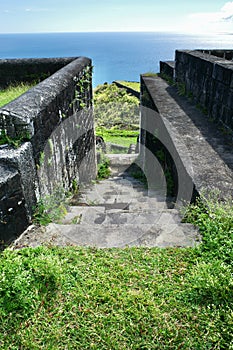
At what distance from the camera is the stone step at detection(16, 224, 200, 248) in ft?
9.75

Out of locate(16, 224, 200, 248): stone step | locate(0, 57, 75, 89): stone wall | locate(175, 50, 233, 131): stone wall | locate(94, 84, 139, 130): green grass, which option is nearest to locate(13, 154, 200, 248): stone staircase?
locate(16, 224, 200, 248): stone step

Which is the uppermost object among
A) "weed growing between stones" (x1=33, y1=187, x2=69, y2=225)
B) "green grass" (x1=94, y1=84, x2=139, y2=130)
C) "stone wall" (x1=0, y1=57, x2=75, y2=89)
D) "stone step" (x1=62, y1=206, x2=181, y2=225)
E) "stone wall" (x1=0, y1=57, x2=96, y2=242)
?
"stone wall" (x1=0, y1=57, x2=75, y2=89)

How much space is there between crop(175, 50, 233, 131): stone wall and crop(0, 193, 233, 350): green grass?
335 centimetres

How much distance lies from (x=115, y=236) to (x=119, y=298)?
90cm

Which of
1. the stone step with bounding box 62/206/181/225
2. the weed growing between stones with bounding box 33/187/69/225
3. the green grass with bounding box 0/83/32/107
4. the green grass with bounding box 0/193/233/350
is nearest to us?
the green grass with bounding box 0/193/233/350

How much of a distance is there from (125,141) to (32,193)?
20.7 m

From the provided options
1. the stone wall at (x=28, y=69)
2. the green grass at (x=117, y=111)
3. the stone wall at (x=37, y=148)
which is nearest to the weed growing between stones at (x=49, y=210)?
the stone wall at (x=37, y=148)

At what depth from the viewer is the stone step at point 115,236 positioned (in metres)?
2.97

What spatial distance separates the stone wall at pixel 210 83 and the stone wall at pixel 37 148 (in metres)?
2.76

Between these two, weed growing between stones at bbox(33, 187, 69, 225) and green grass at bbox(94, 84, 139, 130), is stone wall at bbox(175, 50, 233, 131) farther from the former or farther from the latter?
green grass at bbox(94, 84, 139, 130)

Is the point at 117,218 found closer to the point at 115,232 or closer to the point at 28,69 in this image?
the point at 115,232

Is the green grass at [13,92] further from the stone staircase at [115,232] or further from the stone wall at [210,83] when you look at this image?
the stone wall at [210,83]

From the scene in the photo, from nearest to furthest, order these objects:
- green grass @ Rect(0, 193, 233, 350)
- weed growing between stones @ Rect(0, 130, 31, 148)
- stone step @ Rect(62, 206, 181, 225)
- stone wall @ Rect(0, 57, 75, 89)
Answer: green grass @ Rect(0, 193, 233, 350) → weed growing between stones @ Rect(0, 130, 31, 148) → stone step @ Rect(62, 206, 181, 225) → stone wall @ Rect(0, 57, 75, 89)

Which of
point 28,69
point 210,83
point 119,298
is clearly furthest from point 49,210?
point 28,69
